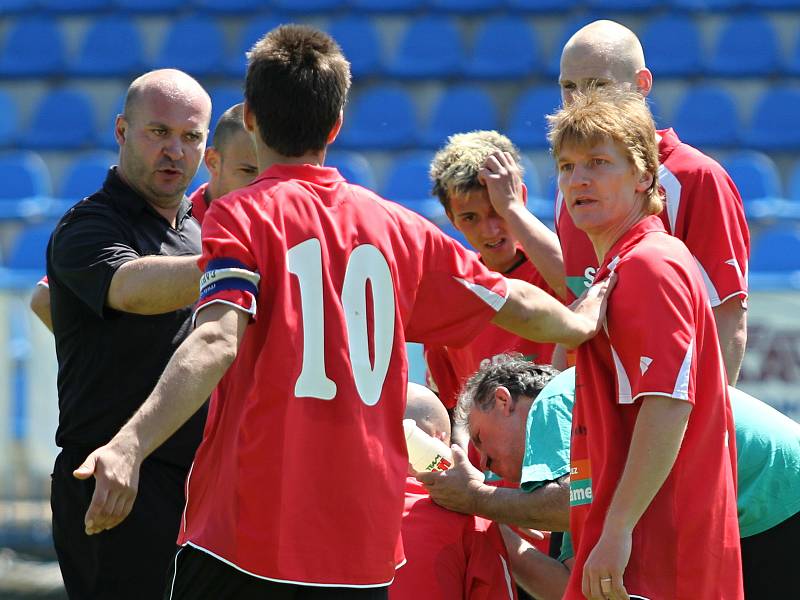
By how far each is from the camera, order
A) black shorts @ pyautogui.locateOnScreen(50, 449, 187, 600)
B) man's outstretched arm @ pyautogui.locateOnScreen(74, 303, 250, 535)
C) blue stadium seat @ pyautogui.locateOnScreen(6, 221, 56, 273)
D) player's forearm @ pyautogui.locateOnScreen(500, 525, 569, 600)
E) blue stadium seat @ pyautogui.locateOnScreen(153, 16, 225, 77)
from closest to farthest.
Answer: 1. man's outstretched arm @ pyautogui.locateOnScreen(74, 303, 250, 535)
2. player's forearm @ pyautogui.locateOnScreen(500, 525, 569, 600)
3. black shorts @ pyautogui.locateOnScreen(50, 449, 187, 600)
4. blue stadium seat @ pyautogui.locateOnScreen(6, 221, 56, 273)
5. blue stadium seat @ pyautogui.locateOnScreen(153, 16, 225, 77)

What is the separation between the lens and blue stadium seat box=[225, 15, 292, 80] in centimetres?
1062

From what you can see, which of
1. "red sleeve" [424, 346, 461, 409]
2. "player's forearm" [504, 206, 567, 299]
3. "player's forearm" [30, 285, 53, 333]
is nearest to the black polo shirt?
"player's forearm" [30, 285, 53, 333]

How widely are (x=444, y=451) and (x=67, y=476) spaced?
3.69 ft

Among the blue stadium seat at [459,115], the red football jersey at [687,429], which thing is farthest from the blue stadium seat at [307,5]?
the red football jersey at [687,429]

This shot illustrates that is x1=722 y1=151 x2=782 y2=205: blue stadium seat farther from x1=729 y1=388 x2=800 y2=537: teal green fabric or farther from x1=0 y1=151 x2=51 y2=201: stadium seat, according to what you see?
x1=729 y1=388 x2=800 y2=537: teal green fabric

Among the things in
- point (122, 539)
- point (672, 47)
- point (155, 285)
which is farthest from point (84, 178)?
point (155, 285)

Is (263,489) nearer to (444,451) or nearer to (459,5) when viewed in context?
(444,451)

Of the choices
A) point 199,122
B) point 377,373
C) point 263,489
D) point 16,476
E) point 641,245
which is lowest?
point 16,476

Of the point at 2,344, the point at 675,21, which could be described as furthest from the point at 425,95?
the point at 2,344

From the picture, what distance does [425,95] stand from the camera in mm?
10391

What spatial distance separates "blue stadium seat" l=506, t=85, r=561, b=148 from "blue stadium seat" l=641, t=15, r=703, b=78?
3.09 ft

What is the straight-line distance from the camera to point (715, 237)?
3498mm

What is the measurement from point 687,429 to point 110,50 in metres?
9.29

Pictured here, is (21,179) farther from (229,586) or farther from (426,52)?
(229,586)
